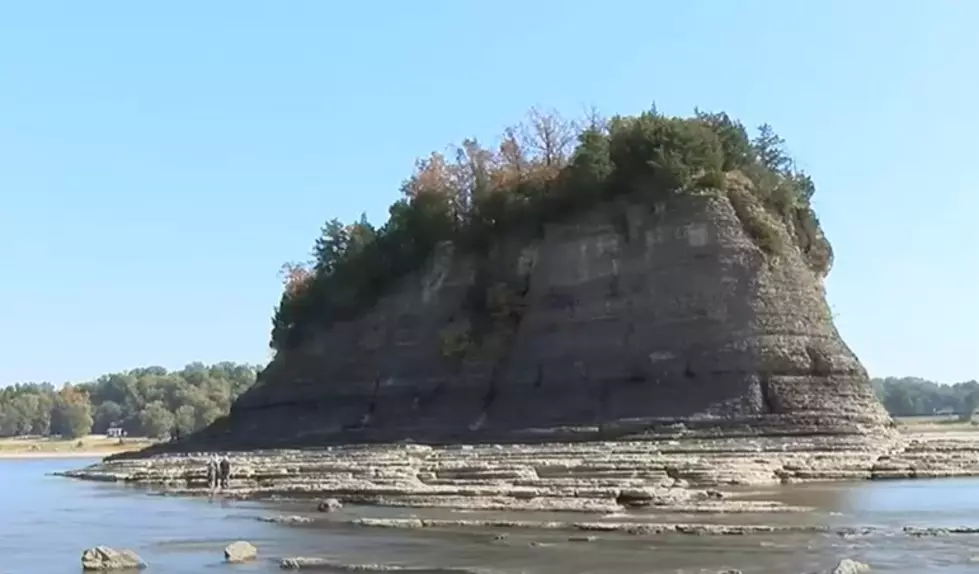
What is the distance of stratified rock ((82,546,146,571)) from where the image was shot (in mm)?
19953

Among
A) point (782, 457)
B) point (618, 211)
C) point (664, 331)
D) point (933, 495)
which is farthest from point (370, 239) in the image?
point (933, 495)

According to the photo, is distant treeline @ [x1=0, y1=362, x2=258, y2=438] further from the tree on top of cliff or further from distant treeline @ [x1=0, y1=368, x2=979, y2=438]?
the tree on top of cliff

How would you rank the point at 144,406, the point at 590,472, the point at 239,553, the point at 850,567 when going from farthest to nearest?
the point at 144,406
the point at 590,472
the point at 239,553
the point at 850,567

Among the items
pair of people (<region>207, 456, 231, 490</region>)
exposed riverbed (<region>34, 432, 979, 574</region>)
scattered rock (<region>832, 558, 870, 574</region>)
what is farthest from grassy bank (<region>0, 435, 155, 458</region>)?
scattered rock (<region>832, 558, 870, 574</region>)

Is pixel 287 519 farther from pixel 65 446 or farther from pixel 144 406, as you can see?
pixel 144 406

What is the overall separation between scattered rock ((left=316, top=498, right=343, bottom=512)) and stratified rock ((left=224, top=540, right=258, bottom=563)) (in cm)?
1034

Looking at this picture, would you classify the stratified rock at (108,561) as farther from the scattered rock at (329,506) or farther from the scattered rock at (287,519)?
the scattered rock at (329,506)

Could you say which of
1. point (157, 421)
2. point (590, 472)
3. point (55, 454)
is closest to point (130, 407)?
point (157, 421)

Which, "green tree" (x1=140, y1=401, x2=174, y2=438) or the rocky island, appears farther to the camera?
"green tree" (x1=140, y1=401, x2=174, y2=438)

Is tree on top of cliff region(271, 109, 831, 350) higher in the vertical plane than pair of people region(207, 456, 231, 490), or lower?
higher

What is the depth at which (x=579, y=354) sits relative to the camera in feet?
185

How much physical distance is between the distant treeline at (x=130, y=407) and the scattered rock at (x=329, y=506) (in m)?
126

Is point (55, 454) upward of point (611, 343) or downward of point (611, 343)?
downward

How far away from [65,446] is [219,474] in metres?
119
